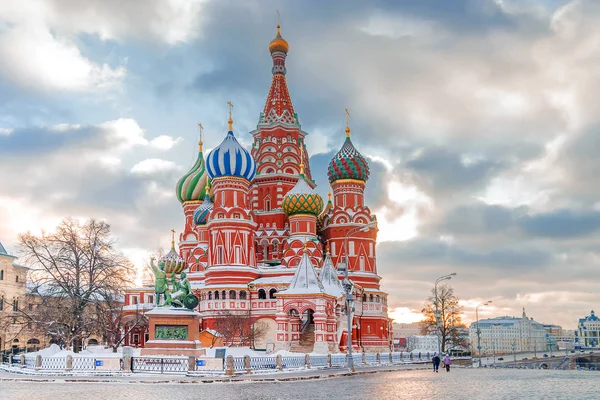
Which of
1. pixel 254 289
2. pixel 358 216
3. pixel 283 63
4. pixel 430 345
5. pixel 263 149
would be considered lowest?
pixel 430 345

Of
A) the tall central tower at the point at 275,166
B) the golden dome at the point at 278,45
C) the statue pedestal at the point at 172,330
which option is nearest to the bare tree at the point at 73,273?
the statue pedestal at the point at 172,330

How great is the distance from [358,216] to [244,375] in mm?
37277

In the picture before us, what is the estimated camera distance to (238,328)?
53.6m

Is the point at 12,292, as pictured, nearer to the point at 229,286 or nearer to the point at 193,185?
the point at 193,185

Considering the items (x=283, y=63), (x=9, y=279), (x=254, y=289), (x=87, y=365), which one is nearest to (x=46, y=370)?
(x=87, y=365)

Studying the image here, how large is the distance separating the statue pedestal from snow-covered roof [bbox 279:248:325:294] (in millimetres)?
13272

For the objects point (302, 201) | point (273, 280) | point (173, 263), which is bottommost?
point (273, 280)

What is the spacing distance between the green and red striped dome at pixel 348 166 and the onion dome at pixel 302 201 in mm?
4724

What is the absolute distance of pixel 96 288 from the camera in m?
43.3

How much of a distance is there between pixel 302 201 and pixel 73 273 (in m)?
23.6

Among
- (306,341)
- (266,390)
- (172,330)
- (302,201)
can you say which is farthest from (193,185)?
(266,390)

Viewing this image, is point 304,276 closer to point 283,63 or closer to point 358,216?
point 358,216

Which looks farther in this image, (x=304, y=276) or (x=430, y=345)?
Result: (x=430, y=345)

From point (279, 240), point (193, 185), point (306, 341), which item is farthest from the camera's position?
point (193, 185)
